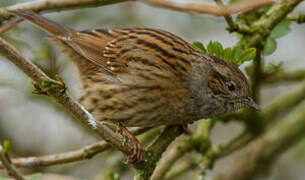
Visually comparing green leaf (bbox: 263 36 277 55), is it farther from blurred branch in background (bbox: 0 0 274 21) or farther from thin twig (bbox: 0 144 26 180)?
thin twig (bbox: 0 144 26 180)

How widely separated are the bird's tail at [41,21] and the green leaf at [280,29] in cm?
166

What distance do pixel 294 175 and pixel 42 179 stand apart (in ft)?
8.87

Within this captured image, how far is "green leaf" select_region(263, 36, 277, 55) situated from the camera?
306 centimetres

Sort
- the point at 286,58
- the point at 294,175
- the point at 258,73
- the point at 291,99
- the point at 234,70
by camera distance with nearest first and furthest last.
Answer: the point at 234,70
the point at 258,73
the point at 291,99
the point at 294,175
the point at 286,58

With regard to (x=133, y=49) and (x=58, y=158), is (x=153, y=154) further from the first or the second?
(x=133, y=49)

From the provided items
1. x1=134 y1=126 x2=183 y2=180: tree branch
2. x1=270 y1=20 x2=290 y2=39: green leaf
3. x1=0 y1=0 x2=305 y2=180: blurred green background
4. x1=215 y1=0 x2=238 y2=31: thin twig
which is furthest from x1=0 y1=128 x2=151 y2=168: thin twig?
x1=270 y1=20 x2=290 y2=39: green leaf

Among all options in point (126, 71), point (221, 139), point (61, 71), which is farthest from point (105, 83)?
point (221, 139)

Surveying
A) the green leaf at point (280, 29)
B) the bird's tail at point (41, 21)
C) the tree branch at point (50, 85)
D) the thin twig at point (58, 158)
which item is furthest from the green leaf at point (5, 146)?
the green leaf at point (280, 29)

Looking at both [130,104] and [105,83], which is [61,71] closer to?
[105,83]

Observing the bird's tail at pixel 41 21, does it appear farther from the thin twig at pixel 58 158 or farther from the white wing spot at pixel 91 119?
the white wing spot at pixel 91 119

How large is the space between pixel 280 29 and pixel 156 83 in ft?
3.12

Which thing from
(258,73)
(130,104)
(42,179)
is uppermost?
(258,73)

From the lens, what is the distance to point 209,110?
3.18 metres

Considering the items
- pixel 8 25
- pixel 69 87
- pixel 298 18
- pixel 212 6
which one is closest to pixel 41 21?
pixel 8 25
